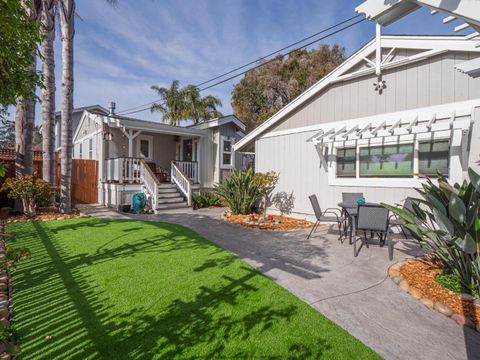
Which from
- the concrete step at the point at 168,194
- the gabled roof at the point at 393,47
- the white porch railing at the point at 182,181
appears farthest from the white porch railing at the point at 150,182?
the gabled roof at the point at 393,47

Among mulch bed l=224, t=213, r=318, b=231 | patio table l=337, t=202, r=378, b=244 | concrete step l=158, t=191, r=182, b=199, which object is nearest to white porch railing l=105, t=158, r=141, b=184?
concrete step l=158, t=191, r=182, b=199

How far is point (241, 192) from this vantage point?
9422mm

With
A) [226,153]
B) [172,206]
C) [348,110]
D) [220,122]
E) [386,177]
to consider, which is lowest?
[172,206]

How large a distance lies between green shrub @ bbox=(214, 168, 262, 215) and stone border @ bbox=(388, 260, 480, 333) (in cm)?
557

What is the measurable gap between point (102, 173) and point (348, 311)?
1197 centimetres

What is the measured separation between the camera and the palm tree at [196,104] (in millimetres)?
25891

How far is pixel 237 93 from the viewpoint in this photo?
28.2m

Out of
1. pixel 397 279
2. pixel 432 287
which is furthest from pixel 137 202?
pixel 432 287

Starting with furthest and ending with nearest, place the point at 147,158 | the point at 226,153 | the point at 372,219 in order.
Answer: the point at 226,153, the point at 147,158, the point at 372,219

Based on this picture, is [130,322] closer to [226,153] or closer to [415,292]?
[415,292]

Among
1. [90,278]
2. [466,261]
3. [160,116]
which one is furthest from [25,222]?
[160,116]

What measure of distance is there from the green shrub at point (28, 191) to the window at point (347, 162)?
964 centimetres

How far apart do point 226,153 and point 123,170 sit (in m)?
5.36

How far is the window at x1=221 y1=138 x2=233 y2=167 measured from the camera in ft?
46.2
